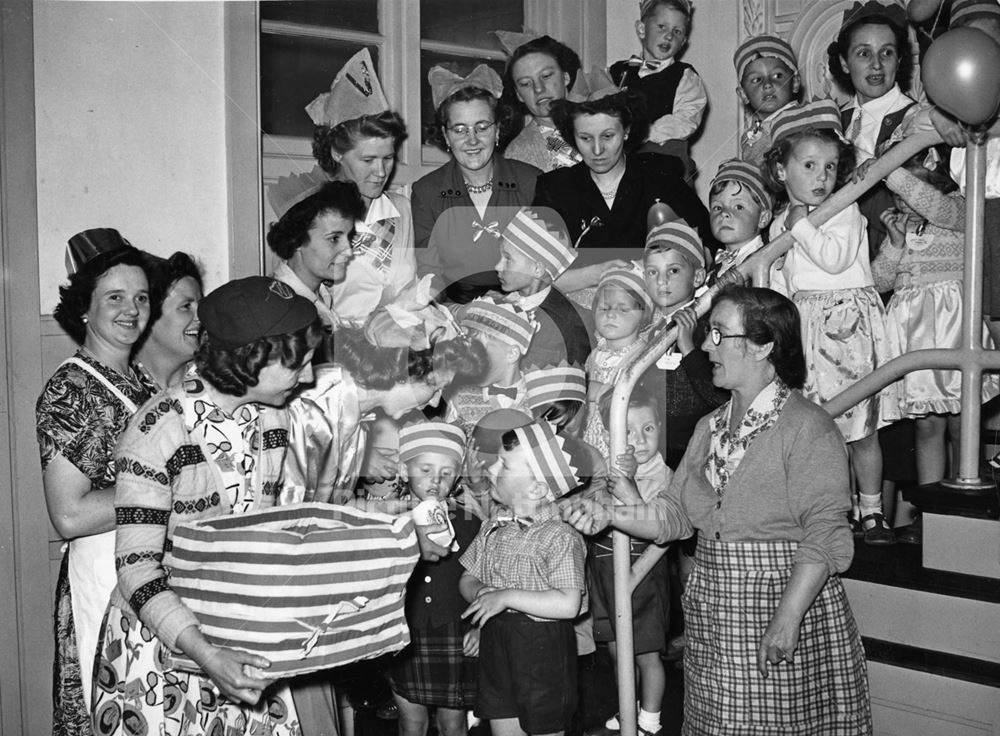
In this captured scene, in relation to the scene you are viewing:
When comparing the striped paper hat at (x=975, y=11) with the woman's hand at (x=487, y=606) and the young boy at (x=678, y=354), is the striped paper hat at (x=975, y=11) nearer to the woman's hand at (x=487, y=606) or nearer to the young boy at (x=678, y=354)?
the young boy at (x=678, y=354)

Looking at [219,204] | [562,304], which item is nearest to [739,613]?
[562,304]

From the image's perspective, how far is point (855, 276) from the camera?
9.68 ft

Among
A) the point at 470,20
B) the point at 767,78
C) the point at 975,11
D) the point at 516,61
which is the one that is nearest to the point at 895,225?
the point at 975,11

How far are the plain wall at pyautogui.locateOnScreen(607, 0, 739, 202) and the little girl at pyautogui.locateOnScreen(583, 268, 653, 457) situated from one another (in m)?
1.81

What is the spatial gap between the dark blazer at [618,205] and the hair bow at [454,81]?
351 mm

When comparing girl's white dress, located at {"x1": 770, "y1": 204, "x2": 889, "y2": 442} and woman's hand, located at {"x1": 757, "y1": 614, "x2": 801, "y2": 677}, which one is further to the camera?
girl's white dress, located at {"x1": 770, "y1": 204, "x2": 889, "y2": 442}

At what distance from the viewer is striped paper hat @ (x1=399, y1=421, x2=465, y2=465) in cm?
248

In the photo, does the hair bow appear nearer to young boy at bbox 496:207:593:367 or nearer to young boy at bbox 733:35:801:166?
young boy at bbox 496:207:593:367

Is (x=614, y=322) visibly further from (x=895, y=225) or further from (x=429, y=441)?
(x=895, y=225)

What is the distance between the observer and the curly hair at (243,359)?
6.07ft

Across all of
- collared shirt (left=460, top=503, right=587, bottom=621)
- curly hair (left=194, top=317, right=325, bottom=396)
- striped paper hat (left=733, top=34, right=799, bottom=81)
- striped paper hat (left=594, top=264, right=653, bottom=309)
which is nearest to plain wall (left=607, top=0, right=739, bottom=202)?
striped paper hat (left=733, top=34, right=799, bottom=81)

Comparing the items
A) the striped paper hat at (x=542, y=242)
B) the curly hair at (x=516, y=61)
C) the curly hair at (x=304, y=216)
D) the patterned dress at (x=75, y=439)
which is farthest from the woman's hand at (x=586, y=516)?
the curly hair at (x=516, y=61)

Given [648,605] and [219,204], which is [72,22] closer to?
[219,204]

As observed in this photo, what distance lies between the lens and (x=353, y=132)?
3373 millimetres
